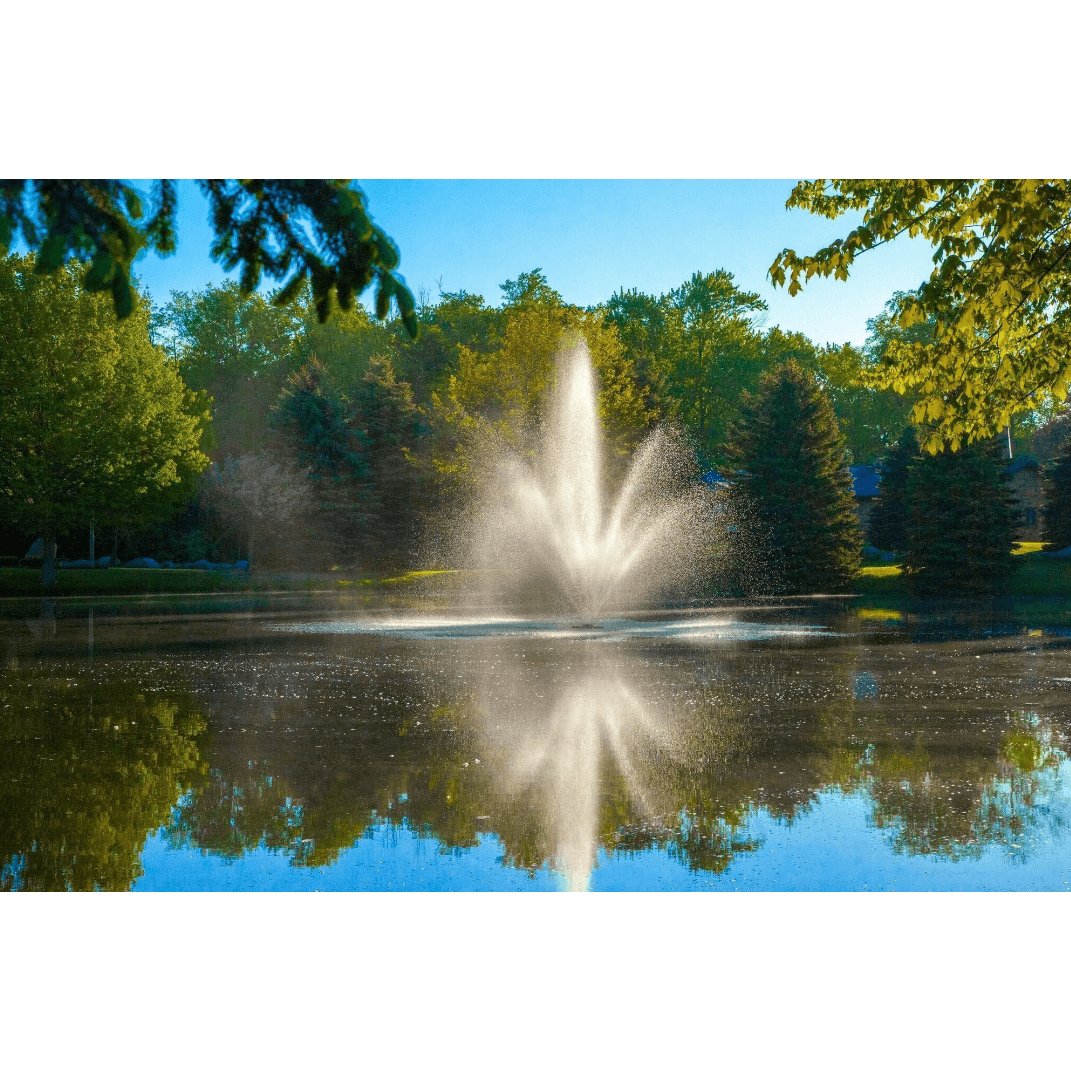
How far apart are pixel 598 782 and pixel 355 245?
3441 millimetres

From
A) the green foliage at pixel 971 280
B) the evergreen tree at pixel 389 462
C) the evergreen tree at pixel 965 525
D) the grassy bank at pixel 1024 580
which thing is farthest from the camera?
the evergreen tree at pixel 389 462

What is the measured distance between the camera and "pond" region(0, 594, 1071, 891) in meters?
4.57

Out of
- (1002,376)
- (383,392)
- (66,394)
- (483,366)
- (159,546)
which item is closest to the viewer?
(1002,376)

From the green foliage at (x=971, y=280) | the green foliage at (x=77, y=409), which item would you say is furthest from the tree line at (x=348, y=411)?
the green foliage at (x=971, y=280)

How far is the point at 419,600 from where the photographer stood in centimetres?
2580

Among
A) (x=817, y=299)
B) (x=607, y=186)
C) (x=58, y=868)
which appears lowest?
(x=58, y=868)

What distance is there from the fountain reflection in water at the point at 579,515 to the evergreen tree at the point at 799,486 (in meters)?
2.07

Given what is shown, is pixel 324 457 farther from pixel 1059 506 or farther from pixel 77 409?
pixel 1059 506

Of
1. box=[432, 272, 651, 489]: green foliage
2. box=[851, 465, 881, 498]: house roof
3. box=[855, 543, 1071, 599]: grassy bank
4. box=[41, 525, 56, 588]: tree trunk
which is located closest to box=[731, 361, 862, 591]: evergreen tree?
box=[855, 543, 1071, 599]: grassy bank

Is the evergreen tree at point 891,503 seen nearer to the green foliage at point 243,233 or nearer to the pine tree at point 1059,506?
the pine tree at point 1059,506

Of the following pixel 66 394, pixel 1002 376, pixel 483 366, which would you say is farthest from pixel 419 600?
pixel 1002 376

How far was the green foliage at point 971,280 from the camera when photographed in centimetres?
757

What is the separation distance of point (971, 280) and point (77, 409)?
23.1 metres
